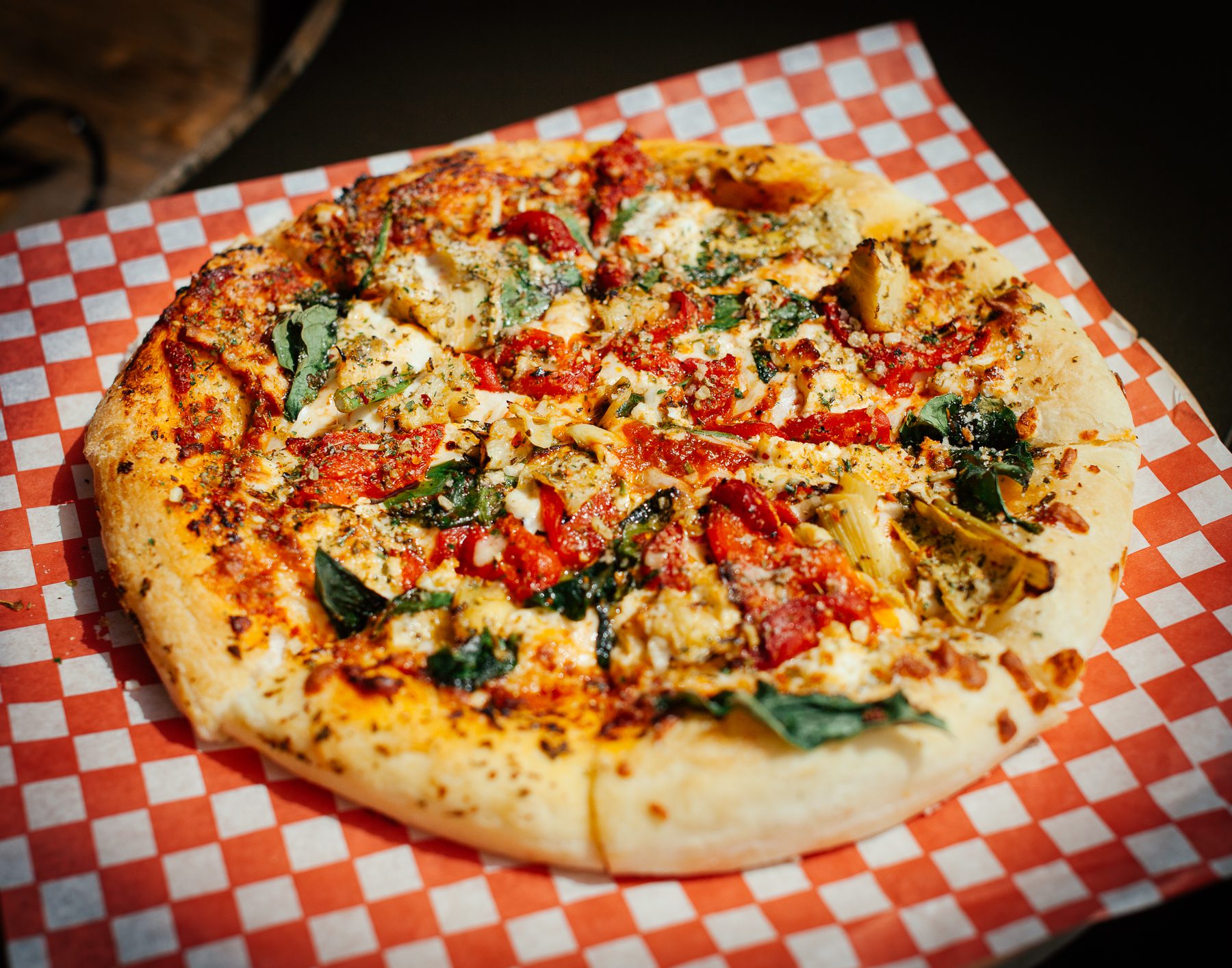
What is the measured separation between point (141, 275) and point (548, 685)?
11.7 feet

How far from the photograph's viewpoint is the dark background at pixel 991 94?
598 centimetres

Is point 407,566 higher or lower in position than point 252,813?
higher

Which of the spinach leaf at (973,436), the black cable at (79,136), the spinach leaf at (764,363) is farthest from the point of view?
the black cable at (79,136)

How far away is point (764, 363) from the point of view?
14.7ft

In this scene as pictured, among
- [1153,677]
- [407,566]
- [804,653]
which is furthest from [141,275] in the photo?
[1153,677]

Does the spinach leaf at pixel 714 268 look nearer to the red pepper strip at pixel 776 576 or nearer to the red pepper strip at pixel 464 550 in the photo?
Answer: the red pepper strip at pixel 776 576

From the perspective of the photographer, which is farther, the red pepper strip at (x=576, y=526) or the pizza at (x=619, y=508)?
the red pepper strip at (x=576, y=526)

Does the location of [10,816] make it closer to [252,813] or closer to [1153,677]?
[252,813]

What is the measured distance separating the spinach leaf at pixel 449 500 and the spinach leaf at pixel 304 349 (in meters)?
0.65

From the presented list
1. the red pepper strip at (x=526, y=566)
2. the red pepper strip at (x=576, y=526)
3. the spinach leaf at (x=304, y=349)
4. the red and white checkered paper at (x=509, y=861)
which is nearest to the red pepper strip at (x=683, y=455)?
the red pepper strip at (x=576, y=526)

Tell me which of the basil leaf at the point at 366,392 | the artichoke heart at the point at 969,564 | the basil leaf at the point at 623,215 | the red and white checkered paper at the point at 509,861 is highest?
the basil leaf at the point at 623,215

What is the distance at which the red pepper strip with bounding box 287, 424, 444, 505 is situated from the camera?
4.05m

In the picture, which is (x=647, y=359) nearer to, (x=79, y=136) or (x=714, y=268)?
(x=714, y=268)

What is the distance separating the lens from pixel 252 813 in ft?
11.8
